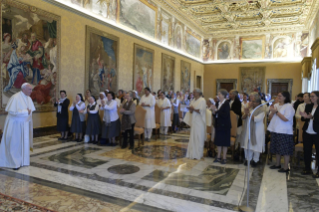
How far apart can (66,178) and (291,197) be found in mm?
4142

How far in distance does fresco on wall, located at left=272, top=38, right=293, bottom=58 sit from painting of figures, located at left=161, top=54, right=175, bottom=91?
9791 millimetres

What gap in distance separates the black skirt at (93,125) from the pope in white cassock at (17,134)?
8.75 feet

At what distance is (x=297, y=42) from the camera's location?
65.4 feet

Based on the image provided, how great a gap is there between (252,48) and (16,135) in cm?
2068

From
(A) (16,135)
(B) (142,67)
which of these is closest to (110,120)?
(A) (16,135)

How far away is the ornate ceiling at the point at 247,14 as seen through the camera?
15094 millimetres

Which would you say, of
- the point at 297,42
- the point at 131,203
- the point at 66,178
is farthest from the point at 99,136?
the point at 297,42

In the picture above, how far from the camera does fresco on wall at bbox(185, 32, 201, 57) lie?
19.7 m

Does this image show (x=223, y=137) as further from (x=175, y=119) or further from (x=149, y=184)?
(x=175, y=119)

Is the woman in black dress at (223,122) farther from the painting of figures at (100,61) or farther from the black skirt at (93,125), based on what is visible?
the painting of figures at (100,61)

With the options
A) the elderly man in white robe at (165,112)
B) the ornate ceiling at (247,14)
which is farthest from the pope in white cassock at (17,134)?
the ornate ceiling at (247,14)

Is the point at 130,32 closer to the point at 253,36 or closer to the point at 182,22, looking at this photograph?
Result: the point at 182,22

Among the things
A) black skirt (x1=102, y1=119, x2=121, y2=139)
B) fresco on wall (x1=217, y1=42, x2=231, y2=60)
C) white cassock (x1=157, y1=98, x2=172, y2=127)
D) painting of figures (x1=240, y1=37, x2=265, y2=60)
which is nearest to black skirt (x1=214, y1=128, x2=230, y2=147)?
black skirt (x1=102, y1=119, x2=121, y2=139)

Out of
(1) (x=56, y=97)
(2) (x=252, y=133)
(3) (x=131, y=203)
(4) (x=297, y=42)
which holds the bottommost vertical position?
(3) (x=131, y=203)
